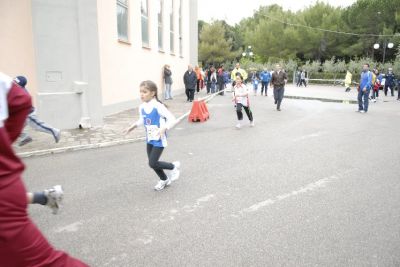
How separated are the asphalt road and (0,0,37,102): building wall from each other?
4121 mm

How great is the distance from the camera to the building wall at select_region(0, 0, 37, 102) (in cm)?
1036

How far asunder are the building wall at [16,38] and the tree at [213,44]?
63.6 m

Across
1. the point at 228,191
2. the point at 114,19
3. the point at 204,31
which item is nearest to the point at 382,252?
the point at 228,191

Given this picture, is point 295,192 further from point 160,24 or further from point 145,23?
point 160,24

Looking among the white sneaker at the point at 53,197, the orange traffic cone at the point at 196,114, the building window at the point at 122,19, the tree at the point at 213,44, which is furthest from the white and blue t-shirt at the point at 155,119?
the tree at the point at 213,44

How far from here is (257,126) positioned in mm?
11930

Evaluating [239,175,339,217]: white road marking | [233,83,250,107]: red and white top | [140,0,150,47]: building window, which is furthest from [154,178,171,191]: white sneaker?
[140,0,150,47]: building window

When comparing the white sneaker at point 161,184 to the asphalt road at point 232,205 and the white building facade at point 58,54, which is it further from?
the white building facade at point 58,54

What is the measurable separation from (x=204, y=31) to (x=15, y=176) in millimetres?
75066

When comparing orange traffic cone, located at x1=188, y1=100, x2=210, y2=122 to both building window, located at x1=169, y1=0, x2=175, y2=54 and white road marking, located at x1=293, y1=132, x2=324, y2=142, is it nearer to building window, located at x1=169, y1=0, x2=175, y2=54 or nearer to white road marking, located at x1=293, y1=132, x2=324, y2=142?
white road marking, located at x1=293, y1=132, x2=324, y2=142

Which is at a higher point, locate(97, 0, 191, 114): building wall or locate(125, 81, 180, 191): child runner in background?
locate(97, 0, 191, 114): building wall

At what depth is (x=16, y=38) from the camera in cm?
1052

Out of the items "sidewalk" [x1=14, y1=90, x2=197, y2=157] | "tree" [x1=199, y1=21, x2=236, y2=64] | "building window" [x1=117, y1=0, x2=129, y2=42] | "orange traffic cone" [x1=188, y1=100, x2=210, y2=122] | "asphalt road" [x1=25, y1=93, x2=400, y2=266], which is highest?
"tree" [x1=199, y1=21, x2=236, y2=64]

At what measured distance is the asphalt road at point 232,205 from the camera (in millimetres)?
3598
